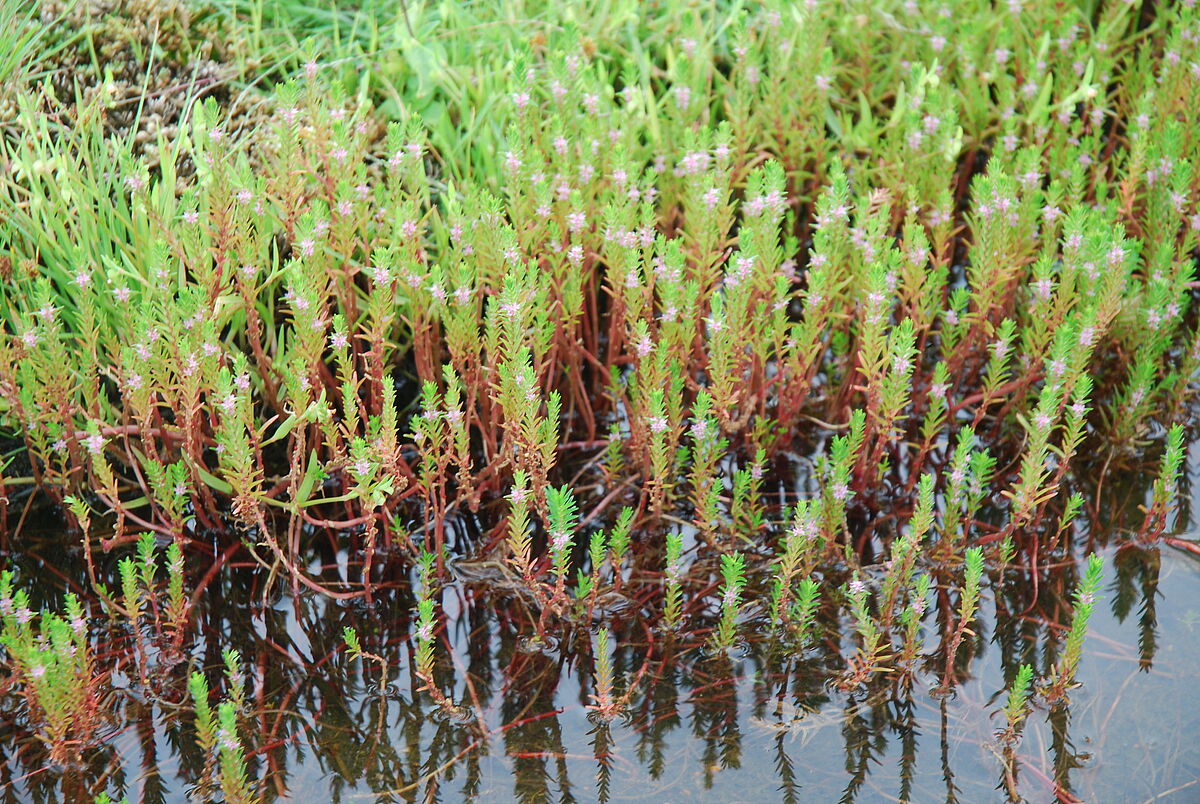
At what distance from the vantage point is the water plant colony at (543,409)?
2.82 meters

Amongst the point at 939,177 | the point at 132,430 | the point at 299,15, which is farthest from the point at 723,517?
the point at 299,15

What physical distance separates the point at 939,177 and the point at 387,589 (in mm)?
2348

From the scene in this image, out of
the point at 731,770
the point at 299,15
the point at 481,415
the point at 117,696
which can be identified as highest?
the point at 299,15

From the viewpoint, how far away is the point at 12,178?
3.80 metres

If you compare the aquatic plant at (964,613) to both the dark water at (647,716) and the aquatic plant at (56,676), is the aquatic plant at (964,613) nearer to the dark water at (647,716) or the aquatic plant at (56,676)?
the dark water at (647,716)

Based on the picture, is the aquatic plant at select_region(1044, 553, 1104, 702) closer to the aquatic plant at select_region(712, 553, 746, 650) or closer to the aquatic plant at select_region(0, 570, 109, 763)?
the aquatic plant at select_region(712, 553, 746, 650)

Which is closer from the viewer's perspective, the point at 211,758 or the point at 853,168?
the point at 211,758

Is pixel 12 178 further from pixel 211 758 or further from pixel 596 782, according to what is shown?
pixel 596 782

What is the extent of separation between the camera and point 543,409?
11.6 ft

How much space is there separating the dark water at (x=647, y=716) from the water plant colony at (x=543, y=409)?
0.8 inches

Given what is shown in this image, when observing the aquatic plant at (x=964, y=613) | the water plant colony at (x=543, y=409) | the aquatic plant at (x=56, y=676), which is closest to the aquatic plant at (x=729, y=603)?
the water plant colony at (x=543, y=409)

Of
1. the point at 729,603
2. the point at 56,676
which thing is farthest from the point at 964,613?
the point at 56,676

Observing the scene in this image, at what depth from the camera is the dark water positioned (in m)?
2.65

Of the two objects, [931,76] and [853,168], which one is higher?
[931,76]
